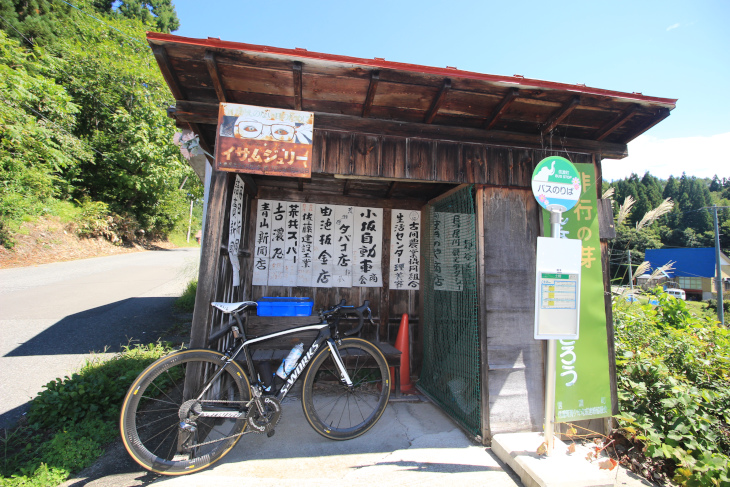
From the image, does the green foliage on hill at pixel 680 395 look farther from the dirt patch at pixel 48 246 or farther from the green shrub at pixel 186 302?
the dirt patch at pixel 48 246

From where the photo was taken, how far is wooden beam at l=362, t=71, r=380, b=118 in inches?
120

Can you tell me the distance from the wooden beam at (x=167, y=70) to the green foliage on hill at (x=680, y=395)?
570 cm

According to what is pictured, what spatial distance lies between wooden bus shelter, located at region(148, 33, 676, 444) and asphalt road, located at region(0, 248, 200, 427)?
Answer: 3.39m

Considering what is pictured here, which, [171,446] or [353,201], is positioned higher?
[353,201]

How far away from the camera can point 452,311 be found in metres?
4.41

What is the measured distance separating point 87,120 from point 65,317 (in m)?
18.8

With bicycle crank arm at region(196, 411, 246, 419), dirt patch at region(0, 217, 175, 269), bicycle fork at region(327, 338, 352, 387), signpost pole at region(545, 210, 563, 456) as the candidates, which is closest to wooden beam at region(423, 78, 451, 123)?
signpost pole at region(545, 210, 563, 456)

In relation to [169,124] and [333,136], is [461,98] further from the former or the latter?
[169,124]

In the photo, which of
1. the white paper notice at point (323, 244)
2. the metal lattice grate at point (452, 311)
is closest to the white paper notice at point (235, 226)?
the white paper notice at point (323, 244)

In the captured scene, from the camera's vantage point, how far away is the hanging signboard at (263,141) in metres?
3.26

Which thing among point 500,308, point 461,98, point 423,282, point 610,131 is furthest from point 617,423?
point 461,98

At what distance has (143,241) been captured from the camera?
2205cm

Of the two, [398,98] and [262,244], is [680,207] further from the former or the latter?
[262,244]

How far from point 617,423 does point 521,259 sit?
2.12m
